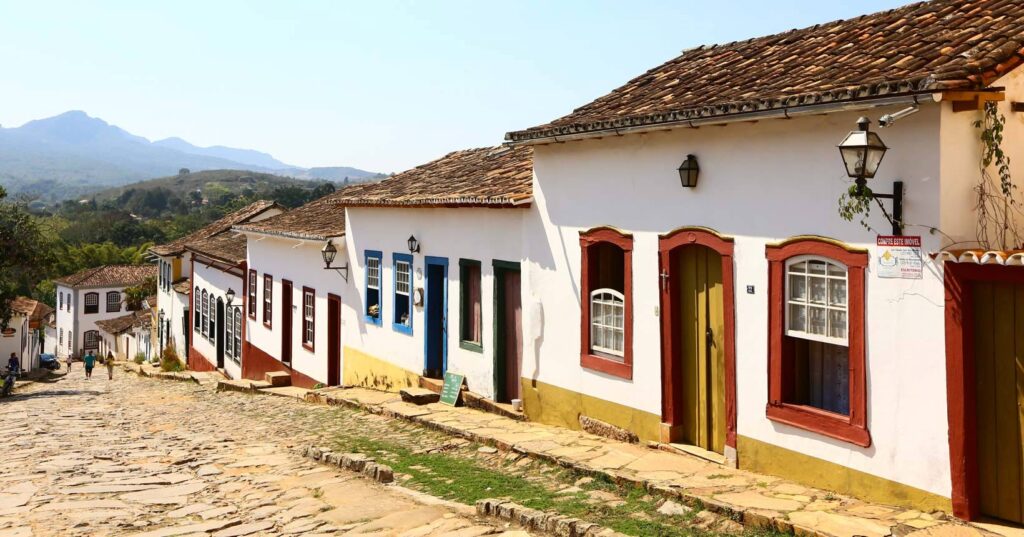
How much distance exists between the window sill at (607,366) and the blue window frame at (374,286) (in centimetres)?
633

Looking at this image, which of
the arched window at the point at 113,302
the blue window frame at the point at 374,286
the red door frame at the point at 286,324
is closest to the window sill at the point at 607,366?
the blue window frame at the point at 374,286

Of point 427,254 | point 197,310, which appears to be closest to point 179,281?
point 197,310

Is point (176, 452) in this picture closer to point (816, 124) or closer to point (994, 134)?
point (816, 124)

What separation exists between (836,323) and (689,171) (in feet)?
7.31

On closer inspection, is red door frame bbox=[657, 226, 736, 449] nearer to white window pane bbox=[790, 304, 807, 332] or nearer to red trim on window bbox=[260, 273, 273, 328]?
white window pane bbox=[790, 304, 807, 332]

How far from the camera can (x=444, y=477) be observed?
362 inches

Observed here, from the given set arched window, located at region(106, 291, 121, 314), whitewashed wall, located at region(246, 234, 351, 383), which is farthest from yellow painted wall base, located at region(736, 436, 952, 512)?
arched window, located at region(106, 291, 121, 314)

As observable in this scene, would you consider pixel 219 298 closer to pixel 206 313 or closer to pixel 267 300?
pixel 206 313

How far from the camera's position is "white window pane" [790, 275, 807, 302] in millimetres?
7836

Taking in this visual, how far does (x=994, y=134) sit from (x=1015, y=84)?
0.51m

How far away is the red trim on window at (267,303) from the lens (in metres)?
22.7

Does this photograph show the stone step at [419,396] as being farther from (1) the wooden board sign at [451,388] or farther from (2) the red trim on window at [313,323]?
(2) the red trim on window at [313,323]

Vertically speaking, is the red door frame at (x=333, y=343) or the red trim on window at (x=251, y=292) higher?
the red trim on window at (x=251, y=292)

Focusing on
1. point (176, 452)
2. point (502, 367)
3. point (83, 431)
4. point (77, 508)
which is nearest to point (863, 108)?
point (502, 367)
